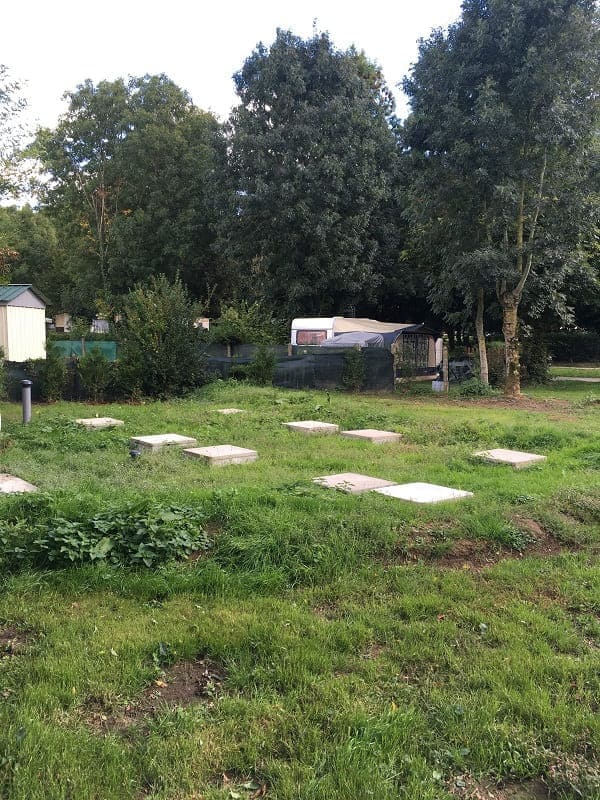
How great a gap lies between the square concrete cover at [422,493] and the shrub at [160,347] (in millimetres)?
9489

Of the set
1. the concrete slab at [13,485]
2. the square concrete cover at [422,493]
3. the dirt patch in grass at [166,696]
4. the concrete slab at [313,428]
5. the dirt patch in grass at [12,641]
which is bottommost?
the dirt patch in grass at [166,696]

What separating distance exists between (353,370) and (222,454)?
9.64 m

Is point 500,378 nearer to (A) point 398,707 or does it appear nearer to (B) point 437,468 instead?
(B) point 437,468

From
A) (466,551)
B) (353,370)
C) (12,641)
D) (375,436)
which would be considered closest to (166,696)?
(12,641)

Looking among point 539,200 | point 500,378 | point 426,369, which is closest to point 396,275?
point 426,369

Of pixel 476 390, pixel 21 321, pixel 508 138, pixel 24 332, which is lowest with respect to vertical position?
pixel 476 390

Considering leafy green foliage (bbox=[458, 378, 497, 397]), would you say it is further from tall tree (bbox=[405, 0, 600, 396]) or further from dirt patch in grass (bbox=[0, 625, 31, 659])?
dirt patch in grass (bbox=[0, 625, 31, 659])

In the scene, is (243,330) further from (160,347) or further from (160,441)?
(160,441)

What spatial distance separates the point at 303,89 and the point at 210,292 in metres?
11.2

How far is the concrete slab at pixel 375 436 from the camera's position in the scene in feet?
26.8

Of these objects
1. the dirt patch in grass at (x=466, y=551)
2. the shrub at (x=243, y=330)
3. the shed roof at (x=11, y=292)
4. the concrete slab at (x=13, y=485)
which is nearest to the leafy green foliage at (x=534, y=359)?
the shrub at (x=243, y=330)

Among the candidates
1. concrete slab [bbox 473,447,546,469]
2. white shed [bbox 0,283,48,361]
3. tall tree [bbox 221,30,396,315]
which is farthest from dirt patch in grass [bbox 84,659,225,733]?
tall tree [bbox 221,30,396,315]

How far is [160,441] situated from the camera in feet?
25.2

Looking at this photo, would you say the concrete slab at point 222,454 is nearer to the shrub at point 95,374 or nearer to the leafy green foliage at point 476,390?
the shrub at point 95,374
